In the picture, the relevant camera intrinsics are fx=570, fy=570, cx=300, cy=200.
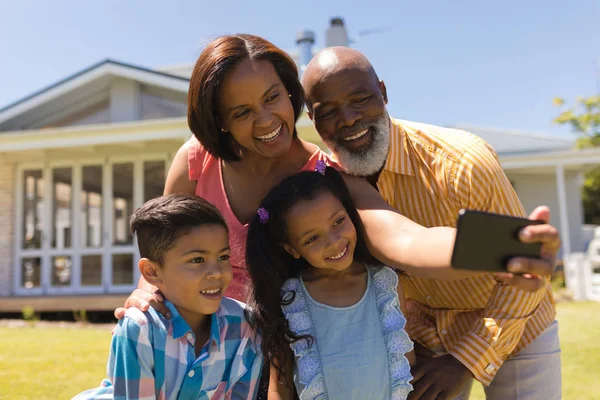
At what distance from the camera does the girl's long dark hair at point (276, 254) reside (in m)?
2.40

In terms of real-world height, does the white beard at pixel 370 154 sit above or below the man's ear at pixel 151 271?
Result: above

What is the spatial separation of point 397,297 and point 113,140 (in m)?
10.3

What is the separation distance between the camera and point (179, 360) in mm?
2271

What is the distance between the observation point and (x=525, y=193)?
1659 centimetres

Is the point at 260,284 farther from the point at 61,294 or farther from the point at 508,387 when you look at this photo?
the point at 61,294

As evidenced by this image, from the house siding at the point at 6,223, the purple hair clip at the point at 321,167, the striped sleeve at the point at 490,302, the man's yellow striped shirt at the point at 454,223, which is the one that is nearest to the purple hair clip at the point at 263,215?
the purple hair clip at the point at 321,167

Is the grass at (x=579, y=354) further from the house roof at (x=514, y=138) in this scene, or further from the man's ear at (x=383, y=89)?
the house roof at (x=514, y=138)

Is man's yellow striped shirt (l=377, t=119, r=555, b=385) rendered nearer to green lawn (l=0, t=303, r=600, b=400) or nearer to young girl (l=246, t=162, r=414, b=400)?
young girl (l=246, t=162, r=414, b=400)

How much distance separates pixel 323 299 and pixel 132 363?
0.83m

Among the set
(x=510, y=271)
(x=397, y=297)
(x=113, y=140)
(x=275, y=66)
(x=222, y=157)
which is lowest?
(x=397, y=297)

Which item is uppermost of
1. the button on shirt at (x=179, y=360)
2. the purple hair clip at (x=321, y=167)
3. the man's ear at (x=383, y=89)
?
the man's ear at (x=383, y=89)

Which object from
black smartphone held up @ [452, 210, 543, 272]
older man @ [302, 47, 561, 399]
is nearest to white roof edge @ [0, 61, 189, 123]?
older man @ [302, 47, 561, 399]

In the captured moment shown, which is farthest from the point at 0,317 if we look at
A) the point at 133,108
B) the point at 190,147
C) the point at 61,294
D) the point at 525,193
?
the point at 525,193

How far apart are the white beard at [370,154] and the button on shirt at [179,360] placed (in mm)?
818
